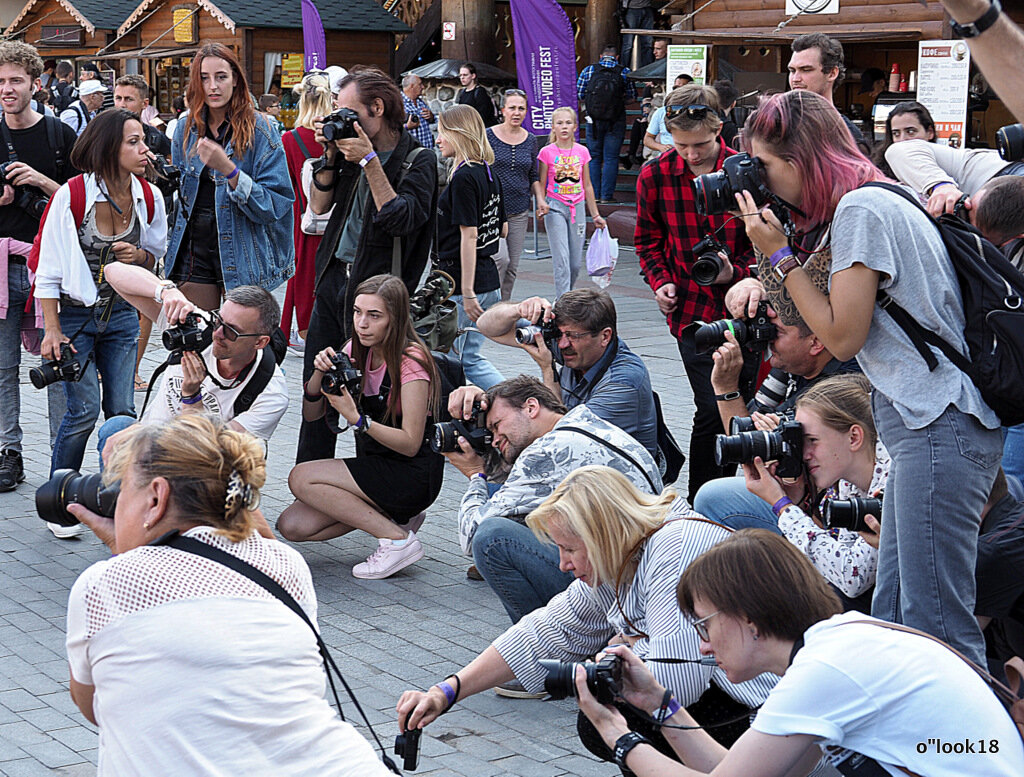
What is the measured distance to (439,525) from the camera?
6.05 m

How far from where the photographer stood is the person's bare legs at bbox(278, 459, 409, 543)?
5.26 m

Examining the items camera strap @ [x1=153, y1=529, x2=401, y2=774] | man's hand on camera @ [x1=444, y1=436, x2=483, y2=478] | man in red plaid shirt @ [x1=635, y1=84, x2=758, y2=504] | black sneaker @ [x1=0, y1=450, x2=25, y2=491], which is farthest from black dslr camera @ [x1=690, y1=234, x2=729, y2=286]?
black sneaker @ [x1=0, y1=450, x2=25, y2=491]

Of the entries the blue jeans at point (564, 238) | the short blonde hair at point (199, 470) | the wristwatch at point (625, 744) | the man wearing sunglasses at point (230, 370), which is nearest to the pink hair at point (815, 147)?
the wristwatch at point (625, 744)

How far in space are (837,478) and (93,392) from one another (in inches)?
138

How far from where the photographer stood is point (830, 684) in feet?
7.70

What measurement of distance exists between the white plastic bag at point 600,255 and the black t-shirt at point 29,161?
15.2 feet

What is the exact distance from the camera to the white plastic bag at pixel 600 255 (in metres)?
10.1

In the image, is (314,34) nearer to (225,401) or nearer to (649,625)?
(225,401)

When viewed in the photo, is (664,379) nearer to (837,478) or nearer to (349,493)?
(349,493)

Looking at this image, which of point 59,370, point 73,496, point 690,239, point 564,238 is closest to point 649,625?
point 73,496

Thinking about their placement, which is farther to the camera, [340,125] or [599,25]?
[599,25]

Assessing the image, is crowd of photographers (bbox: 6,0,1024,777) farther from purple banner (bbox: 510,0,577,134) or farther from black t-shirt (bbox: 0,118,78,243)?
purple banner (bbox: 510,0,577,134)

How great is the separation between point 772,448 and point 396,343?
2.09 m

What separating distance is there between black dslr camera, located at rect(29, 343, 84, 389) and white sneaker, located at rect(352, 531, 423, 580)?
59.0 inches
